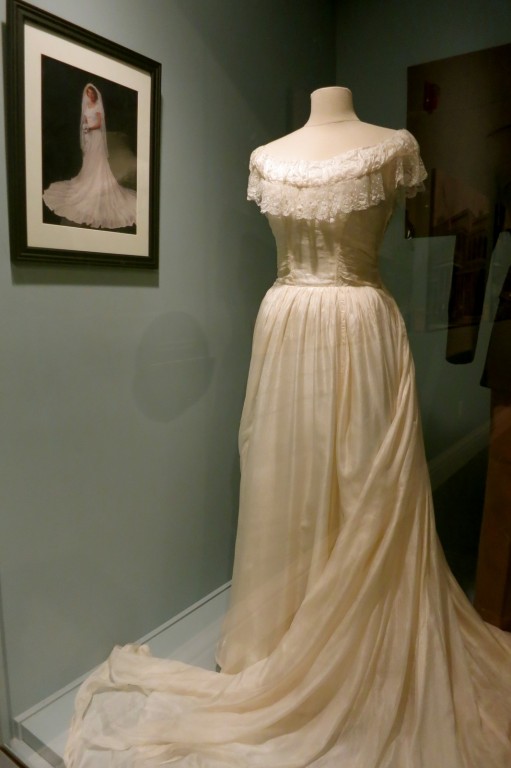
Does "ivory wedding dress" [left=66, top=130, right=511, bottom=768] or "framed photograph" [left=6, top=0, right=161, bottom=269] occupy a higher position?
"framed photograph" [left=6, top=0, right=161, bottom=269]

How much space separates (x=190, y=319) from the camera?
5.86ft

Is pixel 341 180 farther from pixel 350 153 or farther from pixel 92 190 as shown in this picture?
pixel 92 190

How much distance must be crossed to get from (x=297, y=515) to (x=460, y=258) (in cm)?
85

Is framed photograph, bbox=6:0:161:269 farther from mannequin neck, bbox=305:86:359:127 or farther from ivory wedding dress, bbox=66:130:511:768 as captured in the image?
mannequin neck, bbox=305:86:359:127

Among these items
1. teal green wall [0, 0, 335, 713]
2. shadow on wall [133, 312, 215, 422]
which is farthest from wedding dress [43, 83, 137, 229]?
shadow on wall [133, 312, 215, 422]

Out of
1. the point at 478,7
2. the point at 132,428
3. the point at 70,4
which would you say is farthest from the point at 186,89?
the point at 132,428

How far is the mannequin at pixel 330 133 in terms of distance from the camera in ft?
4.56

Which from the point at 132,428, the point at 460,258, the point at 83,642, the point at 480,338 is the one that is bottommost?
the point at 83,642

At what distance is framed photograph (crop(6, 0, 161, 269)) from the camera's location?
4.20ft

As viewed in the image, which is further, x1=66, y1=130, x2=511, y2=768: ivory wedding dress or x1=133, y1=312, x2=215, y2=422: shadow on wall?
x1=133, y1=312, x2=215, y2=422: shadow on wall

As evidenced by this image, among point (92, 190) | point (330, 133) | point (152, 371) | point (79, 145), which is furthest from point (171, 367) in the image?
point (330, 133)

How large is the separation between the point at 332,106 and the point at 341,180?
0.24m

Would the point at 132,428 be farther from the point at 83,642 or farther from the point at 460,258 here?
the point at 460,258

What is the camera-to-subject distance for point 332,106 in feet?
4.71
